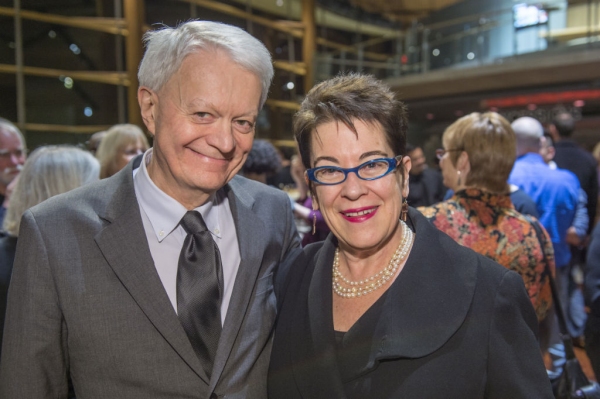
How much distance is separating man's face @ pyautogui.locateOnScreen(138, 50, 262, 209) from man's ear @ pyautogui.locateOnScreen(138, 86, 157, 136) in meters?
0.01

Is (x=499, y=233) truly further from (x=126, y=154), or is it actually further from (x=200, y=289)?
(x=126, y=154)

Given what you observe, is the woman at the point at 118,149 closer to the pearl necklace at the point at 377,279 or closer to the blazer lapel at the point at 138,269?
the blazer lapel at the point at 138,269

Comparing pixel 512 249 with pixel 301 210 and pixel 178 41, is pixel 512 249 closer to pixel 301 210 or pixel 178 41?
pixel 178 41

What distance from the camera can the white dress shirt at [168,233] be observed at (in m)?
1.47

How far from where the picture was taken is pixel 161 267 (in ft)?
4.81

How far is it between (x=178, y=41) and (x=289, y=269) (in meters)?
0.78

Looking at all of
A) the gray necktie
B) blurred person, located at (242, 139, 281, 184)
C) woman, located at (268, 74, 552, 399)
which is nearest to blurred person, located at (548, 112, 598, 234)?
blurred person, located at (242, 139, 281, 184)

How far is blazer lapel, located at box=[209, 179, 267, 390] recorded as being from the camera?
140cm

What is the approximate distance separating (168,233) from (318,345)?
54cm

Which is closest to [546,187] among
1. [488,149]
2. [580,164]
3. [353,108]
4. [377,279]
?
[580,164]

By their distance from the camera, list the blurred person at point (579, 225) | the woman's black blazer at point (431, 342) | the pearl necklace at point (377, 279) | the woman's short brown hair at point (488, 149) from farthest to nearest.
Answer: the blurred person at point (579, 225) → the woman's short brown hair at point (488, 149) → the pearl necklace at point (377, 279) → the woman's black blazer at point (431, 342)

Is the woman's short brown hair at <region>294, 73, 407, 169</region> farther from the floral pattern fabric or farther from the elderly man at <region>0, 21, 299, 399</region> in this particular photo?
the floral pattern fabric

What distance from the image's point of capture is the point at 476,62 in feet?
32.5

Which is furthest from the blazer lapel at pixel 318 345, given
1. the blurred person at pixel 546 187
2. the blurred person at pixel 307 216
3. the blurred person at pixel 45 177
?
the blurred person at pixel 546 187
